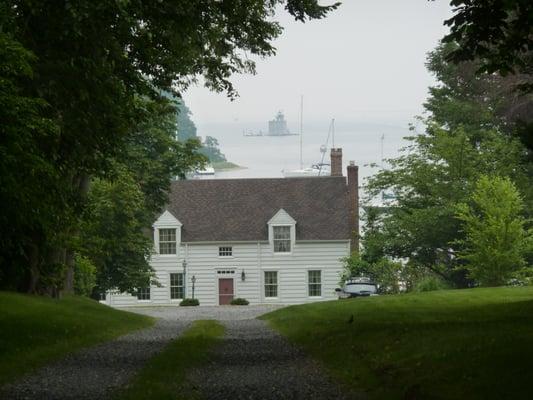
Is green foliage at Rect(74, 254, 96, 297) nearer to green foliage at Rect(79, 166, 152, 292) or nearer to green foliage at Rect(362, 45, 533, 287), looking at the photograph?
green foliage at Rect(79, 166, 152, 292)

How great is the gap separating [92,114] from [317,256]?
59.7 meters

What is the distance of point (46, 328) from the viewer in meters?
28.6

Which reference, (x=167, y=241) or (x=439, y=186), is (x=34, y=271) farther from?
(x=167, y=241)

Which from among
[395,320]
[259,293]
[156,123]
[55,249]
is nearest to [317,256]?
[259,293]

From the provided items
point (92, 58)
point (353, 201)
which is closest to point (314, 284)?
point (353, 201)

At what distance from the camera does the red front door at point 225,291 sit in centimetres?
8415

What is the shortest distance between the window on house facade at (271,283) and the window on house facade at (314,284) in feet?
8.38

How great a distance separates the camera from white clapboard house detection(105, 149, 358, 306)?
84.4 metres

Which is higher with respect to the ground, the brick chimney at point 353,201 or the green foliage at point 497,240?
the brick chimney at point 353,201

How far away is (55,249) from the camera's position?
41344 millimetres

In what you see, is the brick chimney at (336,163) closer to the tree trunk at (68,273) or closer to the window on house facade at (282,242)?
the window on house facade at (282,242)

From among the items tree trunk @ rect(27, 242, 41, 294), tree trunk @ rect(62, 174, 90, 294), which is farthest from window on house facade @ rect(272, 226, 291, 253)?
tree trunk @ rect(27, 242, 41, 294)

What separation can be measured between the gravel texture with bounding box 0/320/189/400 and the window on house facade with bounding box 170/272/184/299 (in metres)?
58.0

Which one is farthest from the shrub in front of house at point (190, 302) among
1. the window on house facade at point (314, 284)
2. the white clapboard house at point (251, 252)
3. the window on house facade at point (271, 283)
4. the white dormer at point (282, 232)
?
the window on house facade at point (314, 284)
